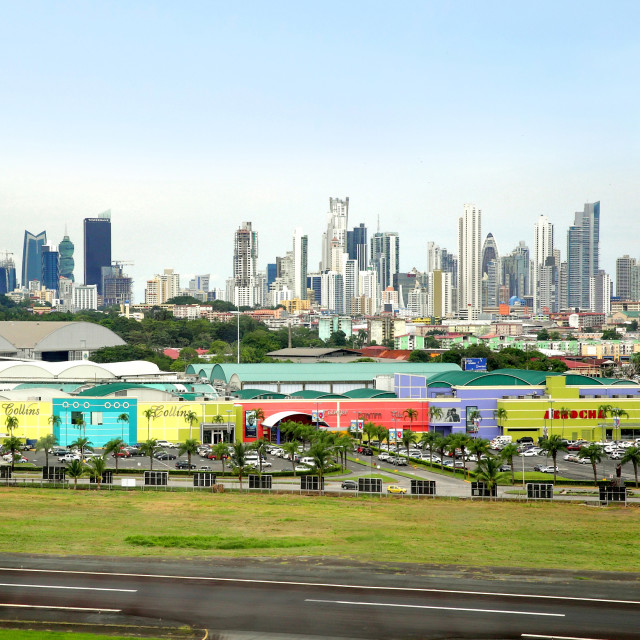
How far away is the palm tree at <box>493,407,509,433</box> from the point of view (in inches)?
3113

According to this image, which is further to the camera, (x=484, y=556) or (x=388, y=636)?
(x=484, y=556)

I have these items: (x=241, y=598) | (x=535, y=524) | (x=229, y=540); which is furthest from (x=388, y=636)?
(x=535, y=524)

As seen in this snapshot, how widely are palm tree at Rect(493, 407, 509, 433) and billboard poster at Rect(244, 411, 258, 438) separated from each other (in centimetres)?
1967

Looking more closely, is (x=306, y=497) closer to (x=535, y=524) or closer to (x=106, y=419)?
(x=535, y=524)

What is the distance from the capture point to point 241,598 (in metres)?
29.1

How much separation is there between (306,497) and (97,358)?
100863 millimetres

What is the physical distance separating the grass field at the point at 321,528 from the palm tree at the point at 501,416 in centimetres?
2961

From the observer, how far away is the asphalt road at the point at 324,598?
1040 inches

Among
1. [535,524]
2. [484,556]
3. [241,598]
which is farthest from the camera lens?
[535,524]

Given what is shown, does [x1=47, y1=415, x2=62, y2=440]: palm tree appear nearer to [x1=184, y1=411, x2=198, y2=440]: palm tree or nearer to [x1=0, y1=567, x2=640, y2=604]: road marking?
[x1=184, y1=411, x2=198, y2=440]: palm tree

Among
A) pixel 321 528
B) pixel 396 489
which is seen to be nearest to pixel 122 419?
pixel 396 489

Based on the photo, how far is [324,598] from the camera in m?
29.0

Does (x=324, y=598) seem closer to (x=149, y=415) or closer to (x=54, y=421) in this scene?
(x=149, y=415)

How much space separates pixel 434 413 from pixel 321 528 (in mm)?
40394
